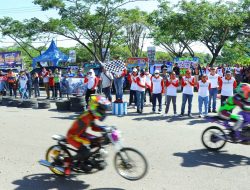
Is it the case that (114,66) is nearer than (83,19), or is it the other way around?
(114,66)

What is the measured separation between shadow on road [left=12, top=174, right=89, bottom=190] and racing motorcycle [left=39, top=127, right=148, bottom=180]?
144 millimetres

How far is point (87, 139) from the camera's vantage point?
5.74 metres

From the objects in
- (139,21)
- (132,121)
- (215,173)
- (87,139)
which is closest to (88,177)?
(87,139)

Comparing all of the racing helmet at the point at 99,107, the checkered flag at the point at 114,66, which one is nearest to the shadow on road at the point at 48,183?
the racing helmet at the point at 99,107

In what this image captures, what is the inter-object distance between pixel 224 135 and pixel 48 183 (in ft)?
13.4

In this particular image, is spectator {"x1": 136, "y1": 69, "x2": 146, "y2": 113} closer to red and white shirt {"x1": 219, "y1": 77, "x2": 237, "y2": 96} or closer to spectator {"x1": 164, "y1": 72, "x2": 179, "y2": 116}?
spectator {"x1": 164, "y1": 72, "x2": 179, "y2": 116}

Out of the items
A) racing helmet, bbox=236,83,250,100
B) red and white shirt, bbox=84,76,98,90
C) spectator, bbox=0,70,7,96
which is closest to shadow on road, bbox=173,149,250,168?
racing helmet, bbox=236,83,250,100

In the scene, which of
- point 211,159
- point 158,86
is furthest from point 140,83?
point 211,159

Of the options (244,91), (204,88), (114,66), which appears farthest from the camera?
(114,66)

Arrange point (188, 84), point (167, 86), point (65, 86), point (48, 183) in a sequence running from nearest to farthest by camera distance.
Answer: point (48, 183) → point (188, 84) → point (167, 86) → point (65, 86)

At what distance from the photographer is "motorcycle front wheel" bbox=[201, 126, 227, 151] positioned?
774 centimetres

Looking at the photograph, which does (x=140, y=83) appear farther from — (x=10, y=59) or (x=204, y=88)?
(x=10, y=59)

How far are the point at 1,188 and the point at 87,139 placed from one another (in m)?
1.61

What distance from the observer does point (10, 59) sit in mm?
38625
